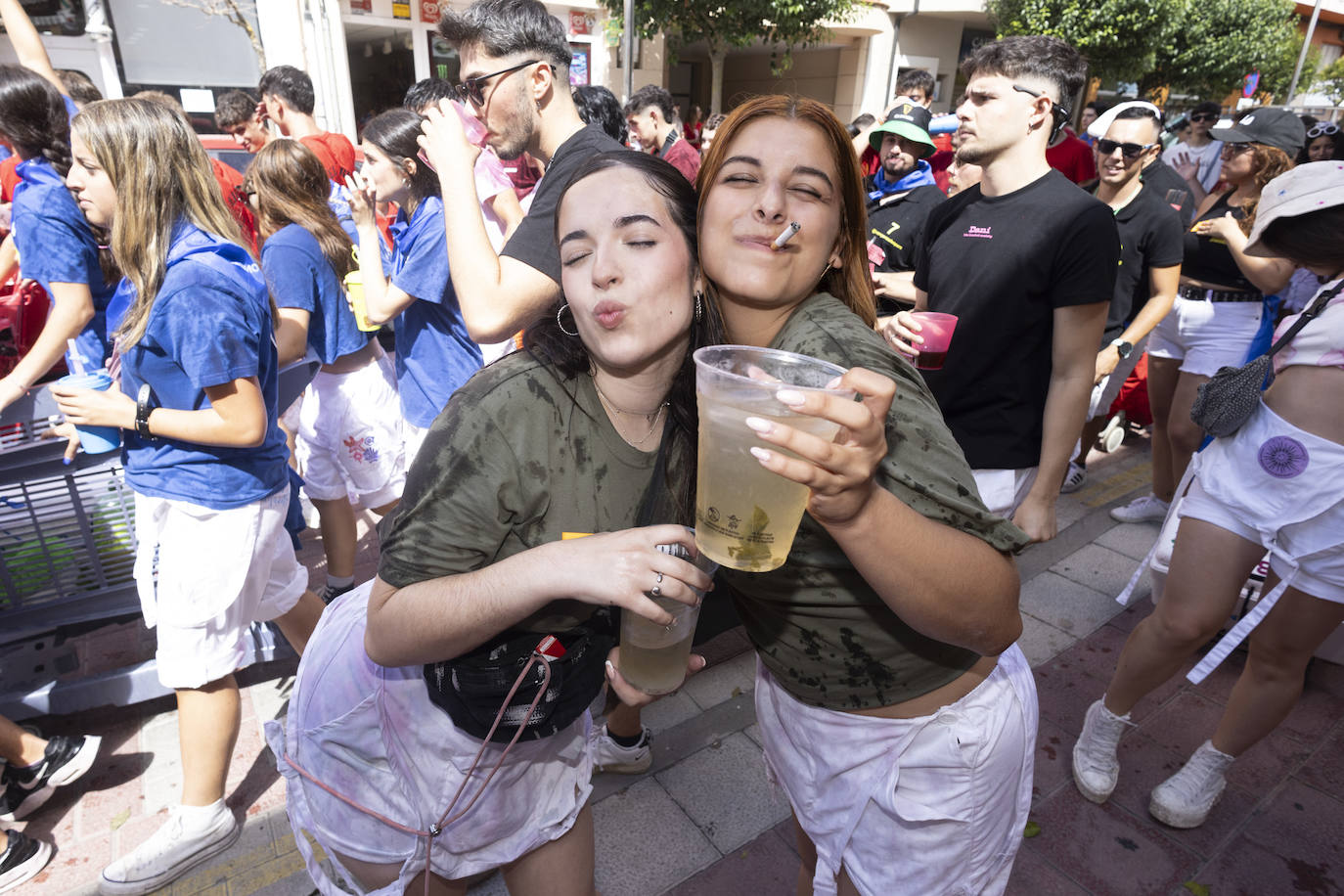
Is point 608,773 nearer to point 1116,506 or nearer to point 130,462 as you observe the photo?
point 130,462

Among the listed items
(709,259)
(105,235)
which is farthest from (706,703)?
(105,235)

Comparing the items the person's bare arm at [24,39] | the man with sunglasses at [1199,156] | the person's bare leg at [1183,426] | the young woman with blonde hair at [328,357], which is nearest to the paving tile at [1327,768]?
the person's bare leg at [1183,426]

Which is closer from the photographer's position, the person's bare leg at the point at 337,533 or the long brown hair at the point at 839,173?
the long brown hair at the point at 839,173

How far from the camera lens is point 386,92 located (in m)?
15.6

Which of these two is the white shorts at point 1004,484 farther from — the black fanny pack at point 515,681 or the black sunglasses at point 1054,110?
the black fanny pack at point 515,681

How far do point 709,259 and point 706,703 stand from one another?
2269 mm

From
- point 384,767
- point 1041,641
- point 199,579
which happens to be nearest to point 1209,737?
point 1041,641

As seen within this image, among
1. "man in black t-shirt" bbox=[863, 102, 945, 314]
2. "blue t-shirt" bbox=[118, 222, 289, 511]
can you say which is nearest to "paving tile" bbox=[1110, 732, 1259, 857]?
"man in black t-shirt" bbox=[863, 102, 945, 314]

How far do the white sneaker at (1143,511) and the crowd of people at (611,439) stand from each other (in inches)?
21.3

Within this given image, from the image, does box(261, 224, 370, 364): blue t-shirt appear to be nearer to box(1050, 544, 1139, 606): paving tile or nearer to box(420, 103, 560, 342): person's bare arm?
box(420, 103, 560, 342): person's bare arm

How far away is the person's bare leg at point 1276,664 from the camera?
2.34 metres

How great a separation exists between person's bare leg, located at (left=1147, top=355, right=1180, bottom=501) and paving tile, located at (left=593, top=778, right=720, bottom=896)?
395cm

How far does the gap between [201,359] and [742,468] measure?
183 centimetres

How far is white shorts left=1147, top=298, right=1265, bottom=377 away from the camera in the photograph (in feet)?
13.5
